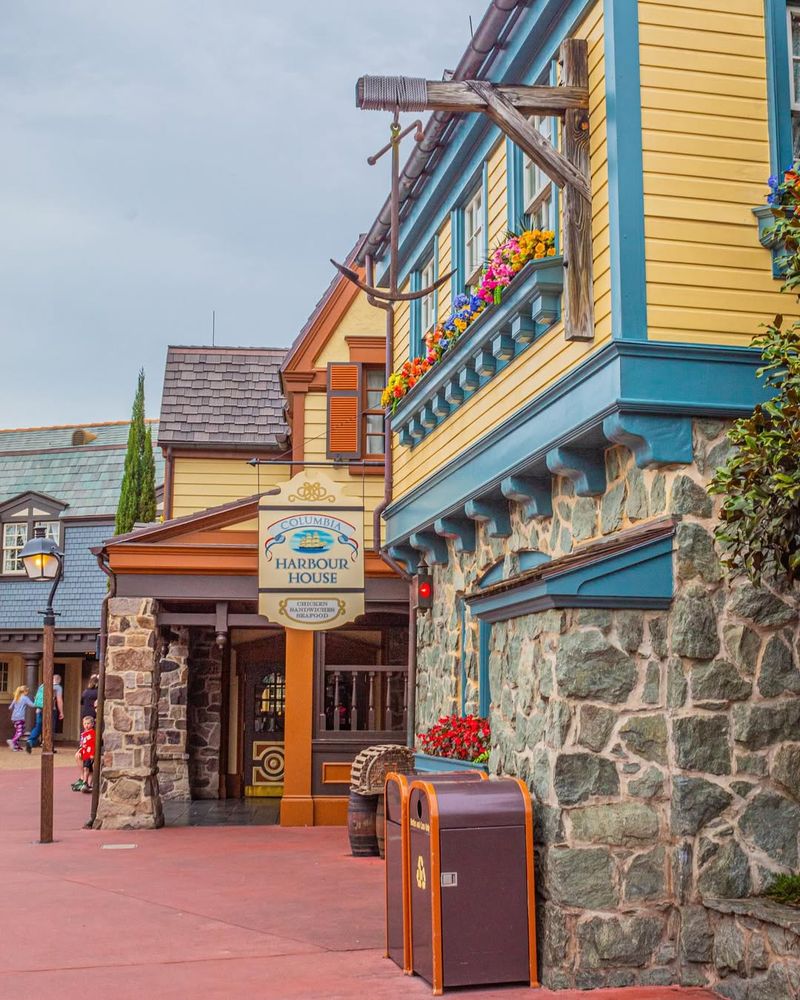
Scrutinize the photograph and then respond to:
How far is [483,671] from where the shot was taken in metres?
11.7

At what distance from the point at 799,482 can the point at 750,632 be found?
1.50 m

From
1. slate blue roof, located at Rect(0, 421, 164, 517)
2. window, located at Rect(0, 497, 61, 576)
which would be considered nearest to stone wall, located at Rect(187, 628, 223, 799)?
slate blue roof, located at Rect(0, 421, 164, 517)

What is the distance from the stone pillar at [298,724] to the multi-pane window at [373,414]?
2697mm

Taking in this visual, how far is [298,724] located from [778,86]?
1073 centimetres

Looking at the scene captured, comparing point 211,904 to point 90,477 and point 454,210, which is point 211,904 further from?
point 90,477

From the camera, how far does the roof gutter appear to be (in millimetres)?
Result: 9461

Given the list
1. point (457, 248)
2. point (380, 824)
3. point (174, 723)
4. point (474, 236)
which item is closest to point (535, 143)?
point (474, 236)

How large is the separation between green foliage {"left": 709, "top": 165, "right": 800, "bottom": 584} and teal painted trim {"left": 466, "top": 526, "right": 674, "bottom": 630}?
0.43 meters

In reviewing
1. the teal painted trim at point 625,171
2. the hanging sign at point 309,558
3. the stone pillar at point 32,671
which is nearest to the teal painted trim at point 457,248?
the hanging sign at point 309,558

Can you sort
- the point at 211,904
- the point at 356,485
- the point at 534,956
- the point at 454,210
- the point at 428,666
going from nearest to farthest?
1. the point at 534,956
2. the point at 211,904
3. the point at 454,210
4. the point at 428,666
5. the point at 356,485

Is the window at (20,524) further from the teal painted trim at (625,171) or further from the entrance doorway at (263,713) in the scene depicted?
the teal painted trim at (625,171)

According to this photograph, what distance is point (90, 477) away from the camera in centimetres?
3688

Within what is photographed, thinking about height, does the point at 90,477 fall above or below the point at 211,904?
above

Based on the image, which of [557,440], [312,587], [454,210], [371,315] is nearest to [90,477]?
[371,315]
